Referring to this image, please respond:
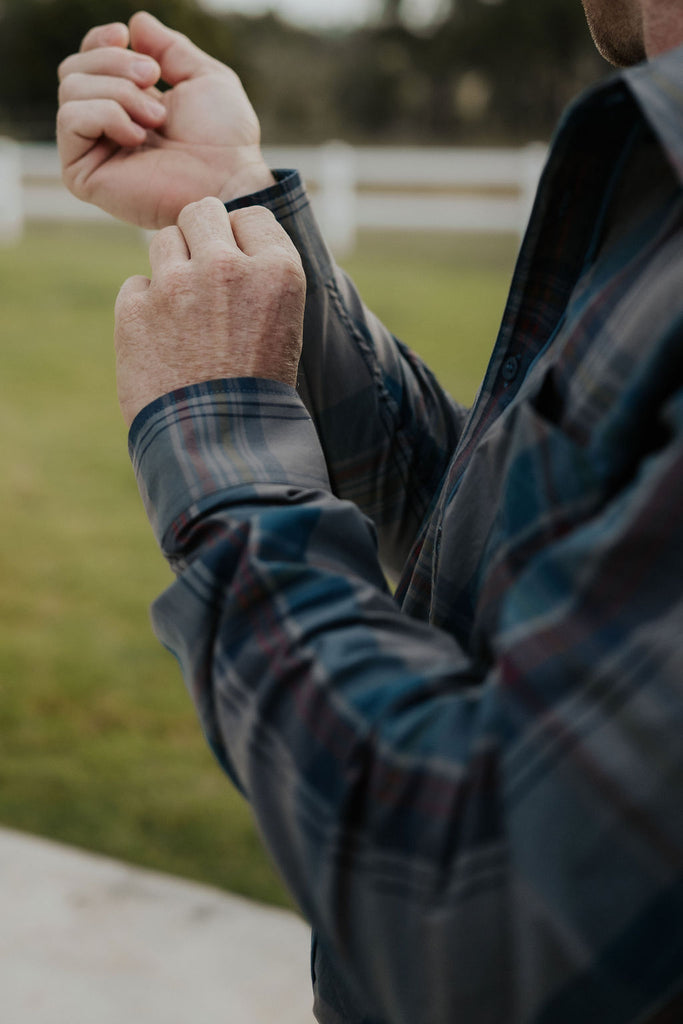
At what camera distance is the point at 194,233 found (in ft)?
2.34

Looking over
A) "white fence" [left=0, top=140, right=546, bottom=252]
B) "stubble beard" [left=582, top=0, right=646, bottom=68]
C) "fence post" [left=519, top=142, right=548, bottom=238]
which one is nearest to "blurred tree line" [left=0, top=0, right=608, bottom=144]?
"white fence" [left=0, top=140, right=546, bottom=252]

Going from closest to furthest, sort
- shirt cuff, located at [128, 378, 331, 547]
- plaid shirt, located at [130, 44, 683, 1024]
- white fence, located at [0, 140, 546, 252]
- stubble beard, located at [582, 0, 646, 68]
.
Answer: plaid shirt, located at [130, 44, 683, 1024], shirt cuff, located at [128, 378, 331, 547], stubble beard, located at [582, 0, 646, 68], white fence, located at [0, 140, 546, 252]

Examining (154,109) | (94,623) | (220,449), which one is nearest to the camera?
(220,449)

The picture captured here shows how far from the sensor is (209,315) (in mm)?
667

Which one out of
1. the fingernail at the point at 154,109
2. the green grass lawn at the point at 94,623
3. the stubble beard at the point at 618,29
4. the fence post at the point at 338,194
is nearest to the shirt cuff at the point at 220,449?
the stubble beard at the point at 618,29

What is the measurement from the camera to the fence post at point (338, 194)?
8617mm

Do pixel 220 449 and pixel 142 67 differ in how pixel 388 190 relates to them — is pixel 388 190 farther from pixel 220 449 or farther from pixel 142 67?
pixel 220 449

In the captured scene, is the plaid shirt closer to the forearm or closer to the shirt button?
the shirt button

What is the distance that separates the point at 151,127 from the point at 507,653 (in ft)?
2.71

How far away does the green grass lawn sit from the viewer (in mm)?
1993

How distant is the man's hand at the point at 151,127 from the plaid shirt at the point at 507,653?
49 cm

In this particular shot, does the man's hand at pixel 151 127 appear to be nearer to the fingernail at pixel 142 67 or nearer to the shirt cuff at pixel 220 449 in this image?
the fingernail at pixel 142 67

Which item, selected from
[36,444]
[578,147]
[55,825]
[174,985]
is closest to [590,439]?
[578,147]

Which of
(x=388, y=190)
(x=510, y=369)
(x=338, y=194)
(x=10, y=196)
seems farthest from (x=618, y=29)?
Answer: (x=10, y=196)
